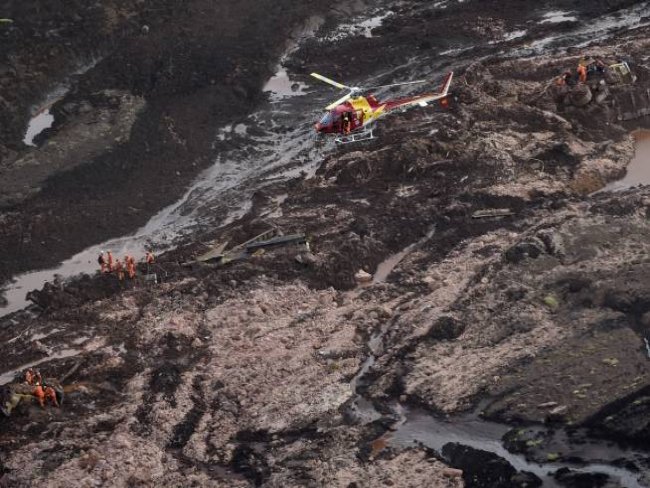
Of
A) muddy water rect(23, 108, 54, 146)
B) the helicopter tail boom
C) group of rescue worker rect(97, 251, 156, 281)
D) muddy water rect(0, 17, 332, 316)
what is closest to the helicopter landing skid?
muddy water rect(0, 17, 332, 316)

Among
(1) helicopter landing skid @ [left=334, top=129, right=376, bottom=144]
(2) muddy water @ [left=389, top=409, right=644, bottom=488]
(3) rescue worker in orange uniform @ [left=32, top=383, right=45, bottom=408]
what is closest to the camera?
A: (2) muddy water @ [left=389, top=409, right=644, bottom=488]

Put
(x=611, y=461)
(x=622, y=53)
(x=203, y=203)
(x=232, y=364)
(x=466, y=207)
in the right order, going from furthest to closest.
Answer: (x=622, y=53), (x=203, y=203), (x=466, y=207), (x=232, y=364), (x=611, y=461)

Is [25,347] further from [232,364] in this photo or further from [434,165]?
[434,165]

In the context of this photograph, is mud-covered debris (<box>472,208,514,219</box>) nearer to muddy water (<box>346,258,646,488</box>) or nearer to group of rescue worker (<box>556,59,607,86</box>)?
muddy water (<box>346,258,646,488</box>)

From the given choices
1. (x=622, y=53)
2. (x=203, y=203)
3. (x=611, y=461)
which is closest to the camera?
(x=611, y=461)

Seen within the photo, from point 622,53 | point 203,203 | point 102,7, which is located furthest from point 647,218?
point 102,7

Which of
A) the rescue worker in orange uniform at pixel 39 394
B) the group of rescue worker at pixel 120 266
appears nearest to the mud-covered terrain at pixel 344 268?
the group of rescue worker at pixel 120 266
